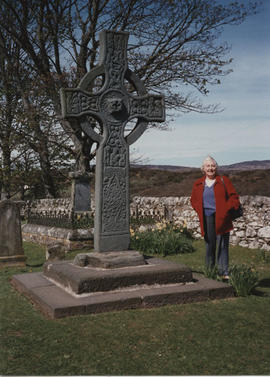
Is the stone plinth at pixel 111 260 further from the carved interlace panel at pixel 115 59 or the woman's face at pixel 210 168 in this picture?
the carved interlace panel at pixel 115 59

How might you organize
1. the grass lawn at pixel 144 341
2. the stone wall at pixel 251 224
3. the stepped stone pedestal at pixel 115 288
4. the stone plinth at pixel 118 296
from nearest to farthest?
the grass lawn at pixel 144 341 → the stone plinth at pixel 118 296 → the stepped stone pedestal at pixel 115 288 → the stone wall at pixel 251 224

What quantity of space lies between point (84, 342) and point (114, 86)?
3.76m

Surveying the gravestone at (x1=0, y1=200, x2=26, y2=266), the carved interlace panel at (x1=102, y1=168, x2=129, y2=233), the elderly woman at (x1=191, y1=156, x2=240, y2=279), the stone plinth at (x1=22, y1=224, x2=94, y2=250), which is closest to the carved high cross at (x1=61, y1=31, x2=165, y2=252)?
the carved interlace panel at (x1=102, y1=168, x2=129, y2=233)

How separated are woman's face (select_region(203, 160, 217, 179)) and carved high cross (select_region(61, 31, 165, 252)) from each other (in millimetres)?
1172

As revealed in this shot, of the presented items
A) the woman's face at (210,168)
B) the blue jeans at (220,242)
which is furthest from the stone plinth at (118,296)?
the woman's face at (210,168)

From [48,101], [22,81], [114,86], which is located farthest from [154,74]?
[114,86]

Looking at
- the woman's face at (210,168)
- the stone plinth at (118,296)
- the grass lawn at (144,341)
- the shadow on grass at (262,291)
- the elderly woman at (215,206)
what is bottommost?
the shadow on grass at (262,291)

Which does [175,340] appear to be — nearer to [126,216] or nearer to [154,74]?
[126,216]

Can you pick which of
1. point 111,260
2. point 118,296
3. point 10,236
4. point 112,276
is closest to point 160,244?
point 10,236

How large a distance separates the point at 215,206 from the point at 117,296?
6.80 feet

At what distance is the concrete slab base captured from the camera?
4.57 metres

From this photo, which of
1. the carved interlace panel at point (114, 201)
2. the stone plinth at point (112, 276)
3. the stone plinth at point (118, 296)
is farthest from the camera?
the carved interlace panel at point (114, 201)

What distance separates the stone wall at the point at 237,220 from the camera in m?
9.84

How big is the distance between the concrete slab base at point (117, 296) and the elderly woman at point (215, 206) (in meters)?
0.51
